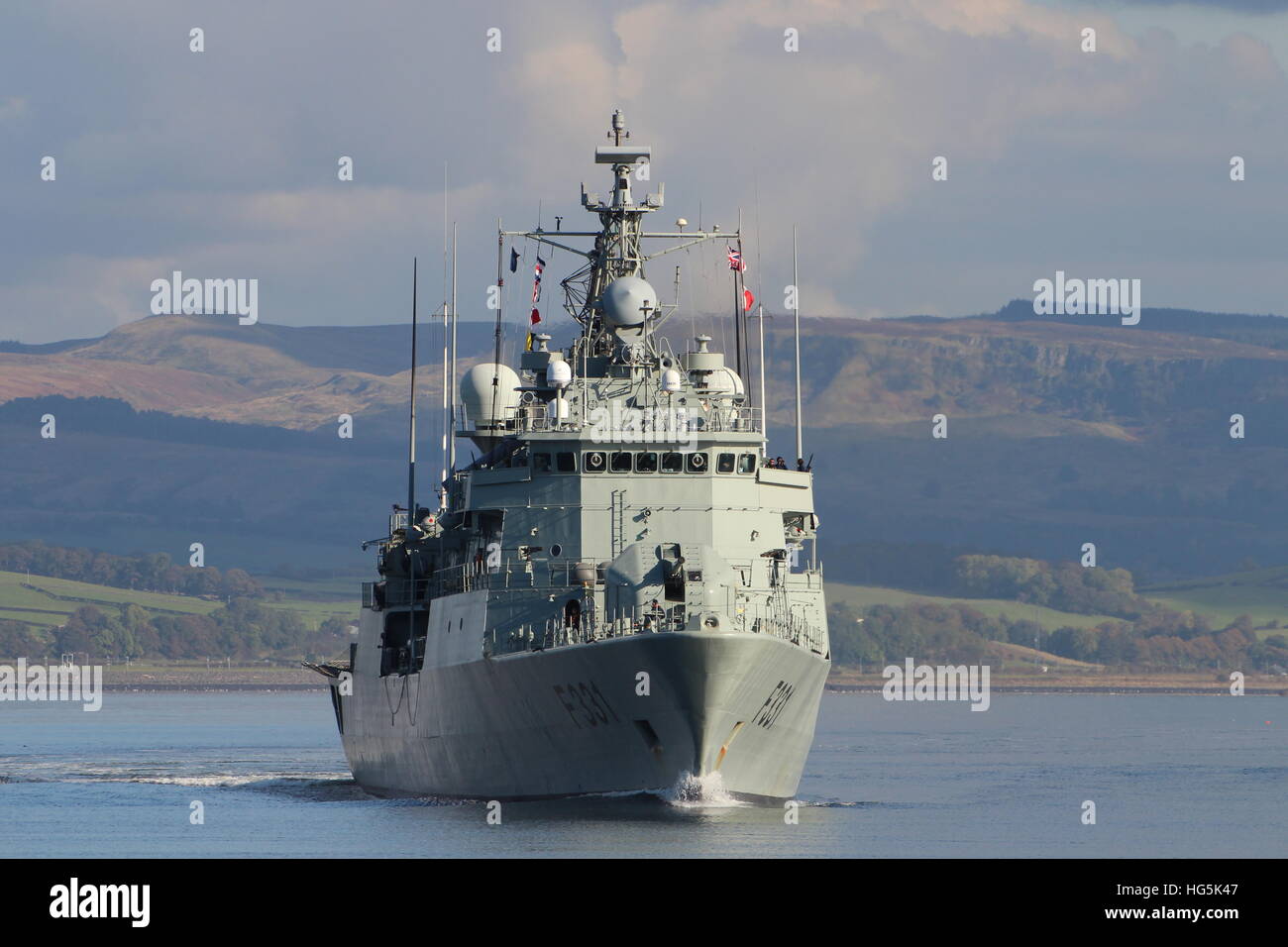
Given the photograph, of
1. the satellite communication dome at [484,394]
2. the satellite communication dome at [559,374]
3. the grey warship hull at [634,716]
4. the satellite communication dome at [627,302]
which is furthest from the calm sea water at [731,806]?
the satellite communication dome at [627,302]

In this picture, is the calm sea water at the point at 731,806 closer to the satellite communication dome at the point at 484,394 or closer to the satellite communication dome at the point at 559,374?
the satellite communication dome at the point at 559,374

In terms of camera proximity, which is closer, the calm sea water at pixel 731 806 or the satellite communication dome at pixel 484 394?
the calm sea water at pixel 731 806

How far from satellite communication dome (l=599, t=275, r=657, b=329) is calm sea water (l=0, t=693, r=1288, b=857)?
11.5 m

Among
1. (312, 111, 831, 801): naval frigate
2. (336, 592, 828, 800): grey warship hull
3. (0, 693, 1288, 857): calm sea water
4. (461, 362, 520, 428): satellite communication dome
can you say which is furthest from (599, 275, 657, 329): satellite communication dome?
(0, 693, 1288, 857): calm sea water

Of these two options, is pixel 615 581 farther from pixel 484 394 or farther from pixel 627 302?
pixel 484 394

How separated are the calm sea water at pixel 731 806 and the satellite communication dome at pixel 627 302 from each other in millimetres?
11537

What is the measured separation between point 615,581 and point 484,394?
12.4 metres

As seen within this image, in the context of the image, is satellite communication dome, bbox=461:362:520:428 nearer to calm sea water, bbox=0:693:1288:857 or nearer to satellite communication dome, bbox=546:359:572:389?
satellite communication dome, bbox=546:359:572:389

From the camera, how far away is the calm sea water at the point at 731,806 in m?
41.1

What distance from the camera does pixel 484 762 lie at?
47.4 meters

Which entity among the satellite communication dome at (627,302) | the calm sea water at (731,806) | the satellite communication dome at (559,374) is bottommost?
the calm sea water at (731,806)
